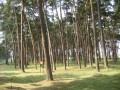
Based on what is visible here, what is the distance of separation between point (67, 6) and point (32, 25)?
8424 millimetres

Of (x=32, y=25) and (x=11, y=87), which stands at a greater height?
(x=32, y=25)

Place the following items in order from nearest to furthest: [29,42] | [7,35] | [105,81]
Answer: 1. [105,81]
2. [7,35]
3. [29,42]

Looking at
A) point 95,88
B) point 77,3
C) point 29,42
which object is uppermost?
point 77,3

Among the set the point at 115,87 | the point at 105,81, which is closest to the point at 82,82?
the point at 105,81

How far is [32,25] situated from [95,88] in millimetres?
33453

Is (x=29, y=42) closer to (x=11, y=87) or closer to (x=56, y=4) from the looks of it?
(x=56, y=4)

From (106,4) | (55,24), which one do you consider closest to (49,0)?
(106,4)

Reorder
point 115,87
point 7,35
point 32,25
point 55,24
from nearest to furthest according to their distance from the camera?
point 115,87 < point 32,25 < point 55,24 < point 7,35

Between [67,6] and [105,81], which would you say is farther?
[67,6]

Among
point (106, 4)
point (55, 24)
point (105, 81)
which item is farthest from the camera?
point (55, 24)

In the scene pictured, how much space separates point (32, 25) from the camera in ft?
165

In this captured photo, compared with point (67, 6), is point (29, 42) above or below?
below

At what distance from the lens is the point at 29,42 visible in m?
63.4

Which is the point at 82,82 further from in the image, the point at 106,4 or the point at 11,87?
the point at 106,4
